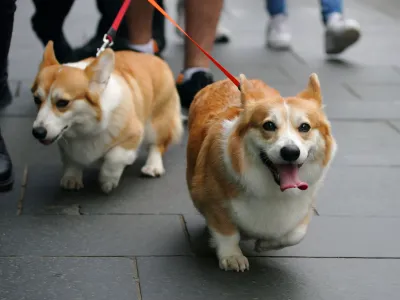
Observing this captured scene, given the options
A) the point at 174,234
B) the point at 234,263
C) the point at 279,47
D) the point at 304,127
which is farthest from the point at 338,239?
the point at 279,47

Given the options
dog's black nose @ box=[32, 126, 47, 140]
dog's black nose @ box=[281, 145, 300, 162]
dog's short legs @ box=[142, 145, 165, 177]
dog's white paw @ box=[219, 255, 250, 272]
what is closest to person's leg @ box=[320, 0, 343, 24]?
dog's short legs @ box=[142, 145, 165, 177]

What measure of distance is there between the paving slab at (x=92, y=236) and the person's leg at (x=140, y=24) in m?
2.11

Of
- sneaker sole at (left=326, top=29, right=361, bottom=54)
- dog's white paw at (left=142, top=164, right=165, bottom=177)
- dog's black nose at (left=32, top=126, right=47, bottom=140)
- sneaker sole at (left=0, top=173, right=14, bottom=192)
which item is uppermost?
dog's black nose at (left=32, top=126, right=47, bottom=140)

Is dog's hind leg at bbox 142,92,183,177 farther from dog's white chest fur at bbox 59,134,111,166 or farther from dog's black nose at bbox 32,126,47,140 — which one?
dog's black nose at bbox 32,126,47,140

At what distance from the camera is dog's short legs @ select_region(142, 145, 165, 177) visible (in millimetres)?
4648

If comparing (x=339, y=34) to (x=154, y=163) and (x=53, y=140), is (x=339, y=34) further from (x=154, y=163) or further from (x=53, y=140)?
(x=53, y=140)

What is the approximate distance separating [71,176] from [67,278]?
113 centimetres

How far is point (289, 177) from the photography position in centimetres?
313

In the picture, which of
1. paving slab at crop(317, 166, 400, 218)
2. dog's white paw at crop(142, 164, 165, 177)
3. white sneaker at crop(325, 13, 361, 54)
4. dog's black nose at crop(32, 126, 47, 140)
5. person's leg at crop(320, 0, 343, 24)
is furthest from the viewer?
person's leg at crop(320, 0, 343, 24)

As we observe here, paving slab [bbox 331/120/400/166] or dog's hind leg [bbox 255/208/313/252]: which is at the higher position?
dog's hind leg [bbox 255/208/313/252]

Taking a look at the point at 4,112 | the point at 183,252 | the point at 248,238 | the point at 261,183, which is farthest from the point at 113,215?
the point at 4,112

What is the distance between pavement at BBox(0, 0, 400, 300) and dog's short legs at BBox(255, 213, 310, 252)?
0.11 meters

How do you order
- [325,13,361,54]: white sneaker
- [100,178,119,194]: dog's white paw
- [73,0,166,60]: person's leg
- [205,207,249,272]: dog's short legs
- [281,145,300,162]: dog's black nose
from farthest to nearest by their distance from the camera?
1. [325,13,361,54]: white sneaker
2. [73,0,166,60]: person's leg
3. [100,178,119,194]: dog's white paw
4. [205,207,249,272]: dog's short legs
5. [281,145,300,162]: dog's black nose

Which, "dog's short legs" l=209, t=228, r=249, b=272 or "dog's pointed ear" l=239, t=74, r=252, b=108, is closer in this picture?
"dog's pointed ear" l=239, t=74, r=252, b=108
